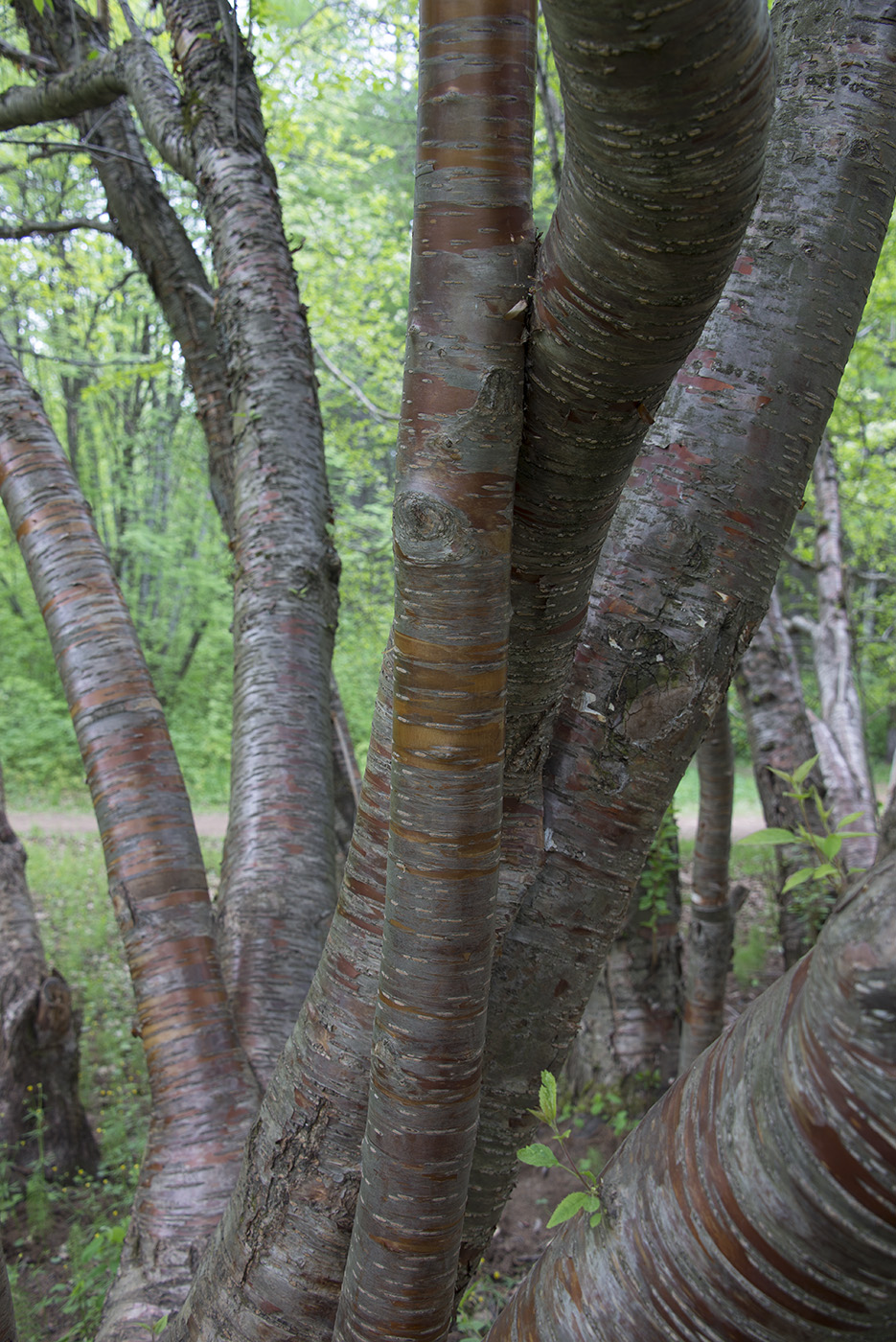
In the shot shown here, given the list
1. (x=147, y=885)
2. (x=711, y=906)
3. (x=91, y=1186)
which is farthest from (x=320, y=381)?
(x=147, y=885)

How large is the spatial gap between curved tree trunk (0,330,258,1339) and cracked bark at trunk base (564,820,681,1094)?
3025 mm

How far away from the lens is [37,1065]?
4434 mm

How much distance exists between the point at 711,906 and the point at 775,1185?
147 inches

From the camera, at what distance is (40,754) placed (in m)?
16.0

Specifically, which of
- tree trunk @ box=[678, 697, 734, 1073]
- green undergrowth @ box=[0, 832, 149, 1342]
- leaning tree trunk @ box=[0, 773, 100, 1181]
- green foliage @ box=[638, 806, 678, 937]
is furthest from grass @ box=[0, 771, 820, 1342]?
green foliage @ box=[638, 806, 678, 937]

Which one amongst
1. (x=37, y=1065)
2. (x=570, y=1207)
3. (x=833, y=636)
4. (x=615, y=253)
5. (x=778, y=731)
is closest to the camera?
(x=615, y=253)

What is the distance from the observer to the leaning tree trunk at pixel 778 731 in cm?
530

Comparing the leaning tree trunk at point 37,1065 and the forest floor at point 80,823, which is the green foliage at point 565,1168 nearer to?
the leaning tree trunk at point 37,1065

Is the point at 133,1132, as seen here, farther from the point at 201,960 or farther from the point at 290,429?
the point at 290,429

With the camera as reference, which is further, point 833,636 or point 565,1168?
point 833,636

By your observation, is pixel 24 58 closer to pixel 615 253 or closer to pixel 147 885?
pixel 147 885

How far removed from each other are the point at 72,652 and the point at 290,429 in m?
1.16

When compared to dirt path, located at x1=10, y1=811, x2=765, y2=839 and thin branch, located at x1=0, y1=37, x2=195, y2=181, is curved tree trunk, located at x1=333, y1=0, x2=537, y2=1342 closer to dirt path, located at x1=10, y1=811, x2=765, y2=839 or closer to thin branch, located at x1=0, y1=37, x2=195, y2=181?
thin branch, located at x1=0, y1=37, x2=195, y2=181

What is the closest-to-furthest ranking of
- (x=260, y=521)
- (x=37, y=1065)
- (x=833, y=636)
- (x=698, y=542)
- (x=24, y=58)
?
(x=698, y=542) < (x=260, y=521) < (x=24, y=58) < (x=37, y=1065) < (x=833, y=636)
